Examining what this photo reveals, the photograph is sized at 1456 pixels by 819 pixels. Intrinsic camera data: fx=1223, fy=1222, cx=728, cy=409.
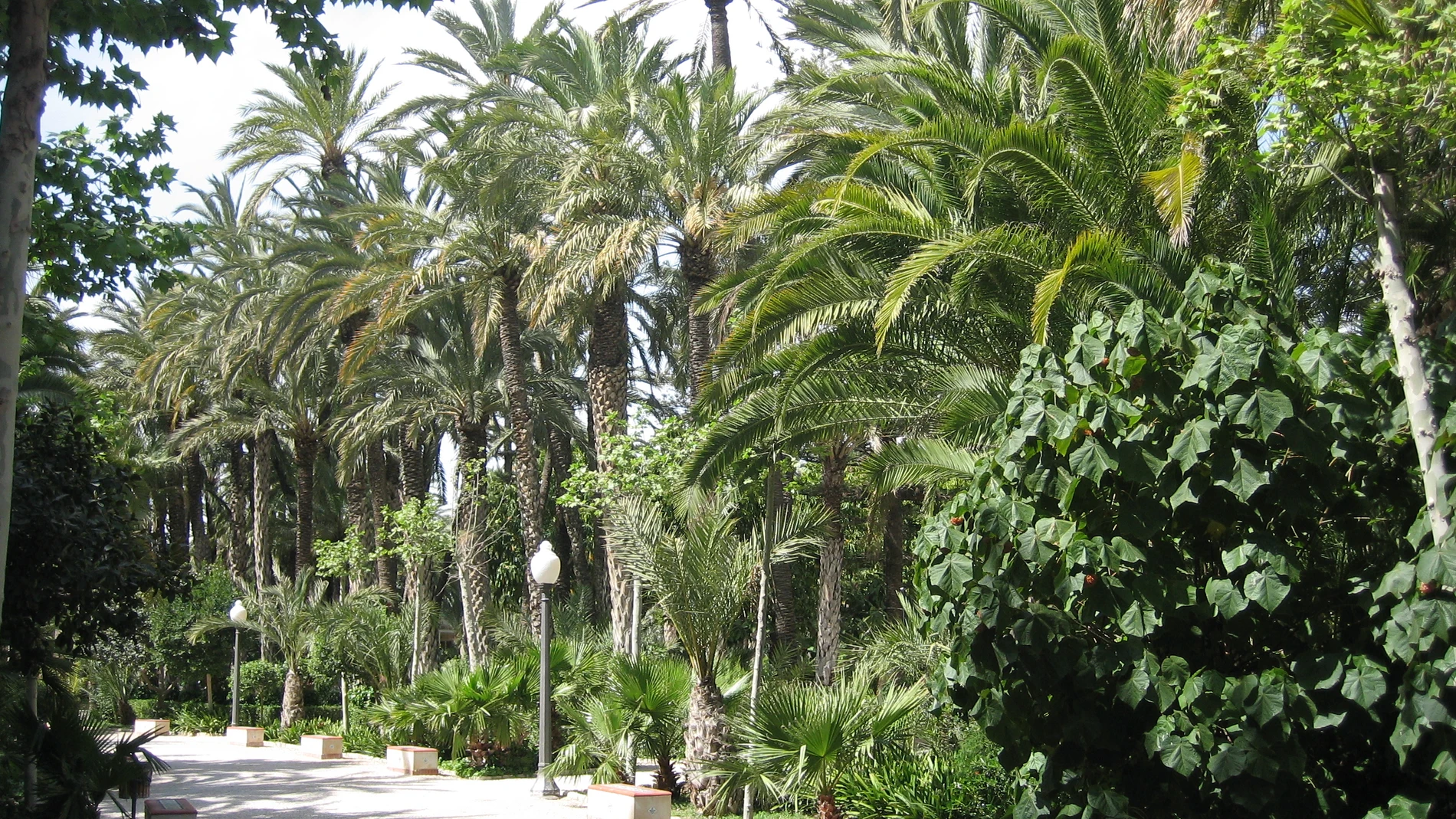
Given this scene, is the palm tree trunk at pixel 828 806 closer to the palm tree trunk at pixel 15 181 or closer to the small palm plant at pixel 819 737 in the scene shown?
the small palm plant at pixel 819 737

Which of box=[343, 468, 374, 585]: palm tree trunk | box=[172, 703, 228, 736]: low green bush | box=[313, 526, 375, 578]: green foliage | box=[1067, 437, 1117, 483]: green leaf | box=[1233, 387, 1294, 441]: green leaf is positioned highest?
box=[343, 468, 374, 585]: palm tree trunk

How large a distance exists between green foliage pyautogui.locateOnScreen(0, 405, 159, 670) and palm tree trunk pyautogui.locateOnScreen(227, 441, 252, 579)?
87.3 feet

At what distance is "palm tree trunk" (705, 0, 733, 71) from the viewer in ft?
67.9

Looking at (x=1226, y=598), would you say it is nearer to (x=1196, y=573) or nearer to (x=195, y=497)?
(x=1196, y=573)

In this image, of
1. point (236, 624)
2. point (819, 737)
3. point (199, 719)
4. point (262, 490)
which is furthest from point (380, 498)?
point (819, 737)

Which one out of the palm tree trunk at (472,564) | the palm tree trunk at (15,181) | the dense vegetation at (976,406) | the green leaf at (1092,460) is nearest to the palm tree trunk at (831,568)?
the dense vegetation at (976,406)

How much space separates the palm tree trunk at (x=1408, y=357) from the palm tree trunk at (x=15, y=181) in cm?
749

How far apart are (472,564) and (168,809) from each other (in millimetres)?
10658

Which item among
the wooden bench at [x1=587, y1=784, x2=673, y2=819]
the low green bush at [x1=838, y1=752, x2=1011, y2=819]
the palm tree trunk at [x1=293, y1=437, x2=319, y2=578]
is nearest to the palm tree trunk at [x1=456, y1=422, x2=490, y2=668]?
the palm tree trunk at [x1=293, y1=437, x2=319, y2=578]

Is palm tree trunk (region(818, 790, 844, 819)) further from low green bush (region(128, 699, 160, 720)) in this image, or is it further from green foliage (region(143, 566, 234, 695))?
low green bush (region(128, 699, 160, 720))

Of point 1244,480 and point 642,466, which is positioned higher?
point 642,466

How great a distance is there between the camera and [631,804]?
1180 cm

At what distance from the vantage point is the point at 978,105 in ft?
37.8

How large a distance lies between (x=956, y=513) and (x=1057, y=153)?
3.45m
